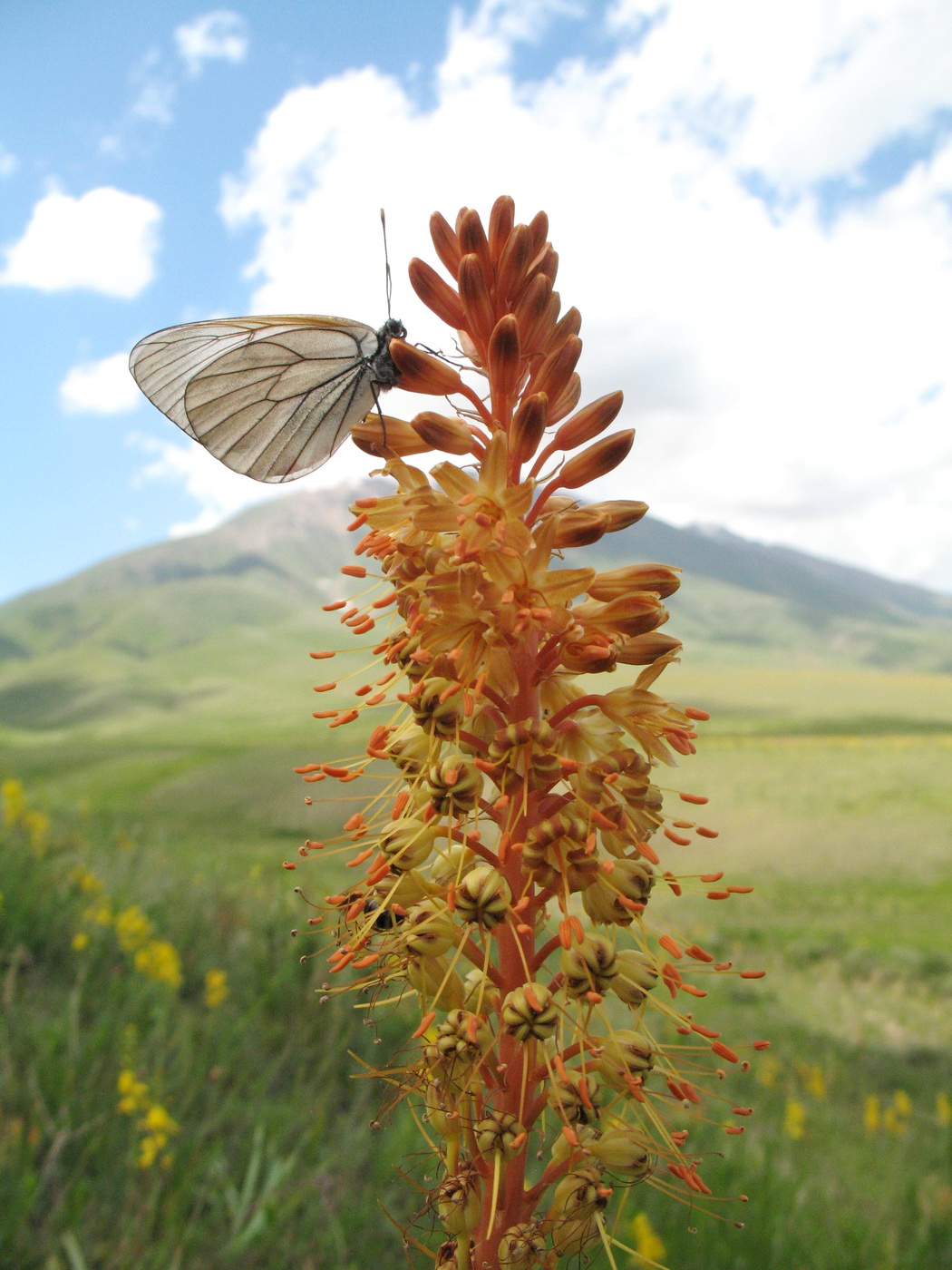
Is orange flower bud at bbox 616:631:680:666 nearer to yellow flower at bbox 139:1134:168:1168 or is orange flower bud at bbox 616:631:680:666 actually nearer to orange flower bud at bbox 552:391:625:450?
orange flower bud at bbox 552:391:625:450

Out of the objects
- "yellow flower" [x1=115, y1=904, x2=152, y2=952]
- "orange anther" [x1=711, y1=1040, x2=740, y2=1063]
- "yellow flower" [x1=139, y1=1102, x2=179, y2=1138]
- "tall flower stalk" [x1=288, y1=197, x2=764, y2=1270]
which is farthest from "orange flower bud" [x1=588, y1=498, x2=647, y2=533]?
"yellow flower" [x1=115, y1=904, x2=152, y2=952]

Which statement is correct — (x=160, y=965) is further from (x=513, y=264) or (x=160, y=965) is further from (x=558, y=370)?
(x=513, y=264)

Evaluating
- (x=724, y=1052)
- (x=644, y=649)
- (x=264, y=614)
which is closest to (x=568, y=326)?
(x=644, y=649)

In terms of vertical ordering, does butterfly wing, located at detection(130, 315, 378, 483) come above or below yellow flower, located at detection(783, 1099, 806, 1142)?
above

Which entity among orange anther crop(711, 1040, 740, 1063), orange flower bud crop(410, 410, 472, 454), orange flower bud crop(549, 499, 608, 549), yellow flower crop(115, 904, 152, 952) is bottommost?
yellow flower crop(115, 904, 152, 952)

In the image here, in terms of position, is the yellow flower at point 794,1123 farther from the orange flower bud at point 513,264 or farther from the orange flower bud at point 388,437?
the orange flower bud at point 513,264

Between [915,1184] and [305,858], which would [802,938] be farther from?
[305,858]

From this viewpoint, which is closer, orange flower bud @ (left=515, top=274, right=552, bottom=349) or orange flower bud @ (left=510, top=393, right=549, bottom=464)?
orange flower bud @ (left=510, top=393, right=549, bottom=464)
